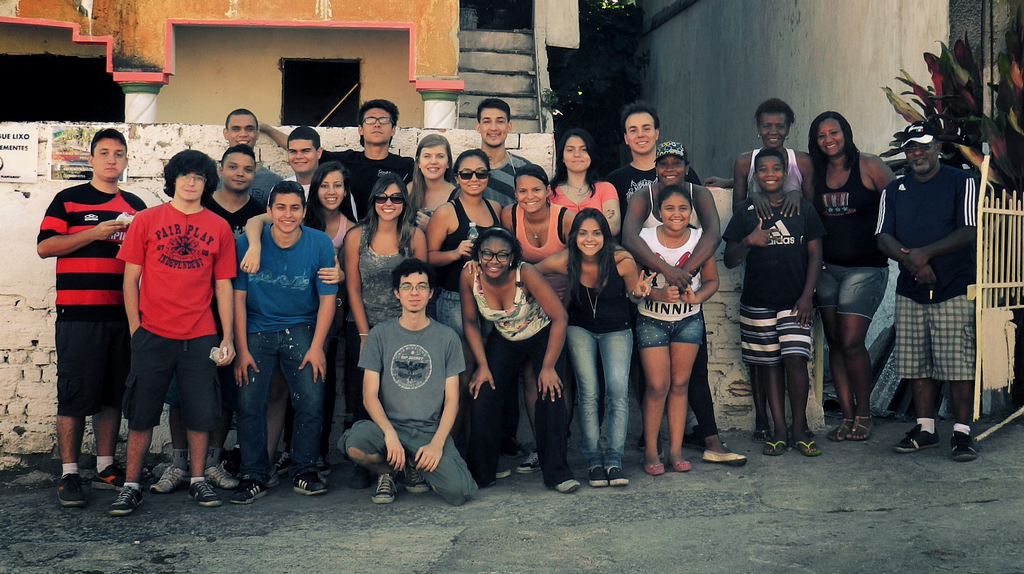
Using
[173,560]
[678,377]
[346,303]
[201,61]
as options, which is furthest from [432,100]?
[173,560]

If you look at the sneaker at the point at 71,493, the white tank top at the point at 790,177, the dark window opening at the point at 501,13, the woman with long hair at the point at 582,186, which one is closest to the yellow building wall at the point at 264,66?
the dark window opening at the point at 501,13

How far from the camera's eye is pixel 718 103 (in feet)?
44.9

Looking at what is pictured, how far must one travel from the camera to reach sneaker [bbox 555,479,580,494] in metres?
5.62

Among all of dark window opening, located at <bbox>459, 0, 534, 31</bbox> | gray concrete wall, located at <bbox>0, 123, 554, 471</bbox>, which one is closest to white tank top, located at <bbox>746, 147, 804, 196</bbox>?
gray concrete wall, located at <bbox>0, 123, 554, 471</bbox>

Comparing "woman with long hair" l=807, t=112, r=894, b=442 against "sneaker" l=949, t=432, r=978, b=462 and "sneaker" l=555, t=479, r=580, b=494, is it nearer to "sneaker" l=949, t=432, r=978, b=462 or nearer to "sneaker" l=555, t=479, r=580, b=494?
"sneaker" l=949, t=432, r=978, b=462

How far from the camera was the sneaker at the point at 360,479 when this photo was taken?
5832 mm

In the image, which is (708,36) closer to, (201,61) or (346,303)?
(201,61)

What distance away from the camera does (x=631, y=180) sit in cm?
A: 660

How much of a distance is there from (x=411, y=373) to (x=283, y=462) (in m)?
1.13

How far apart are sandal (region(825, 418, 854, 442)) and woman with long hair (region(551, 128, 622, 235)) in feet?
6.13

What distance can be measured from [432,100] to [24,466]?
5.30 m

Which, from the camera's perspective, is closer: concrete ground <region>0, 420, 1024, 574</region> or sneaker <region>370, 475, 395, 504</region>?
concrete ground <region>0, 420, 1024, 574</region>

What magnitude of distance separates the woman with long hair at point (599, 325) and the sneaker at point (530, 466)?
33cm

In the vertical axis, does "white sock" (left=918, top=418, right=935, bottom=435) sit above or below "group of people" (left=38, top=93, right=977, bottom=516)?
below
